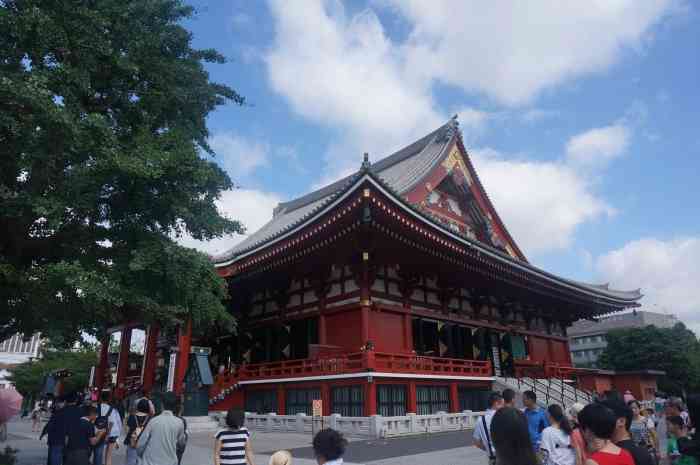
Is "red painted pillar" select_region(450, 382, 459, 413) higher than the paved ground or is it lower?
higher

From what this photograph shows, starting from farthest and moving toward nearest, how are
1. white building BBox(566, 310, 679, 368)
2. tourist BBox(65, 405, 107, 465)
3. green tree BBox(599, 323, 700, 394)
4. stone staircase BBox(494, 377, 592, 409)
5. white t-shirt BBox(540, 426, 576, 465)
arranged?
1. white building BBox(566, 310, 679, 368)
2. green tree BBox(599, 323, 700, 394)
3. stone staircase BBox(494, 377, 592, 409)
4. tourist BBox(65, 405, 107, 465)
5. white t-shirt BBox(540, 426, 576, 465)

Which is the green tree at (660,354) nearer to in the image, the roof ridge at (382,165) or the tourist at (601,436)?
the roof ridge at (382,165)

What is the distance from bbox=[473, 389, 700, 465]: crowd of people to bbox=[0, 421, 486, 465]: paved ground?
190 inches

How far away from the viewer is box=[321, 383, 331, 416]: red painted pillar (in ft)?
55.0

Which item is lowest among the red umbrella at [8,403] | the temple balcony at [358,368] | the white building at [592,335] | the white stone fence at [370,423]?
the white stone fence at [370,423]

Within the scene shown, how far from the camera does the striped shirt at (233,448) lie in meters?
5.07

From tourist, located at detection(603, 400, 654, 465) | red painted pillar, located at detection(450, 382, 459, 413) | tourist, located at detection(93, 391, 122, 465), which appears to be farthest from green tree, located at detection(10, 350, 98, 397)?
tourist, located at detection(603, 400, 654, 465)

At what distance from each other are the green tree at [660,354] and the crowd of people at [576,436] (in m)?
49.5

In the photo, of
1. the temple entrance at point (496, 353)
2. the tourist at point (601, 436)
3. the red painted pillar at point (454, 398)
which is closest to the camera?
the tourist at point (601, 436)

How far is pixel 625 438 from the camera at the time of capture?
4.02 m

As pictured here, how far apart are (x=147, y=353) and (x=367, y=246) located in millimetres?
11699

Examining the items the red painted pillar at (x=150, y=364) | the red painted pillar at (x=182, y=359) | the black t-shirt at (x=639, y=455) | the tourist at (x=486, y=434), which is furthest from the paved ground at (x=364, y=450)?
the black t-shirt at (x=639, y=455)

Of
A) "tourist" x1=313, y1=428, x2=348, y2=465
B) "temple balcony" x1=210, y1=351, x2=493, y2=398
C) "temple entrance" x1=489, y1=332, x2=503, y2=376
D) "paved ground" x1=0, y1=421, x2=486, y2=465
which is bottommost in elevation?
"paved ground" x1=0, y1=421, x2=486, y2=465

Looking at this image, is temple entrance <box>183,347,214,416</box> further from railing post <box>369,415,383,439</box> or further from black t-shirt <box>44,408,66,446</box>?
black t-shirt <box>44,408,66,446</box>
